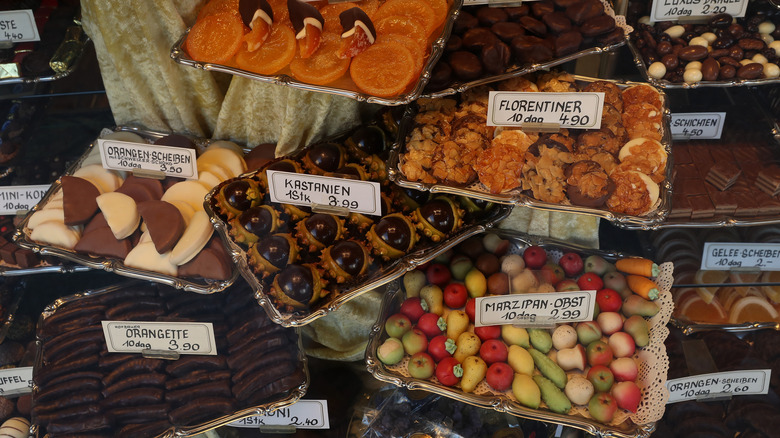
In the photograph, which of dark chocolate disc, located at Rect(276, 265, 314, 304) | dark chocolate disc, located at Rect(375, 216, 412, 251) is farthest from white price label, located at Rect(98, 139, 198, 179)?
dark chocolate disc, located at Rect(375, 216, 412, 251)

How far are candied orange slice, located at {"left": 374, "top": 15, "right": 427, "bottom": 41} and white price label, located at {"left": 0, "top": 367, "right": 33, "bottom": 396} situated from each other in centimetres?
147

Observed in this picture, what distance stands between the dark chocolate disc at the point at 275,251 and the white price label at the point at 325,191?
138mm

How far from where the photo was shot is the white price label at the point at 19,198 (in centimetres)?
185

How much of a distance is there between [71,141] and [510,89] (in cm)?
140

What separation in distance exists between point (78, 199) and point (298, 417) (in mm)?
870

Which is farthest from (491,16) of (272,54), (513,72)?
(272,54)

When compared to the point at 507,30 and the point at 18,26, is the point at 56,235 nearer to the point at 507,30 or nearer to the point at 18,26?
the point at 18,26

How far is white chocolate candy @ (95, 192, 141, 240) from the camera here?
1.66m

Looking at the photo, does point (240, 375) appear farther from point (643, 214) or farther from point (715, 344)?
point (715, 344)

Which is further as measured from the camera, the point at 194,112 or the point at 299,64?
the point at 194,112

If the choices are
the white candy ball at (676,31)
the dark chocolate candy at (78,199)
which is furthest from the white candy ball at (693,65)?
the dark chocolate candy at (78,199)

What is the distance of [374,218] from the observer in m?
1.66

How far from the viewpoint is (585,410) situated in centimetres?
156

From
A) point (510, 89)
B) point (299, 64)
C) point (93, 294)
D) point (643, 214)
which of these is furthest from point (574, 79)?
point (93, 294)
